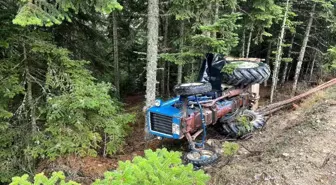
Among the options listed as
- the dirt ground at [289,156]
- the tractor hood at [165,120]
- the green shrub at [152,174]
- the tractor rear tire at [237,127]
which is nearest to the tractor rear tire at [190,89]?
the tractor hood at [165,120]

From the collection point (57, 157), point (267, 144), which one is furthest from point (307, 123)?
point (57, 157)

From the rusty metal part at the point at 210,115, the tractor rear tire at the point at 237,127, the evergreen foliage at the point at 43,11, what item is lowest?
the tractor rear tire at the point at 237,127

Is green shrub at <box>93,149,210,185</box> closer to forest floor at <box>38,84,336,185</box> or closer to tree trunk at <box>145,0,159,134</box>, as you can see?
forest floor at <box>38,84,336,185</box>

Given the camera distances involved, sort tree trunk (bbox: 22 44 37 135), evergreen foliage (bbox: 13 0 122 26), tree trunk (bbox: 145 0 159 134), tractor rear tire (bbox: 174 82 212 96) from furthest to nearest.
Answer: tree trunk (bbox: 145 0 159 134) → tree trunk (bbox: 22 44 37 135) → tractor rear tire (bbox: 174 82 212 96) → evergreen foliage (bbox: 13 0 122 26)

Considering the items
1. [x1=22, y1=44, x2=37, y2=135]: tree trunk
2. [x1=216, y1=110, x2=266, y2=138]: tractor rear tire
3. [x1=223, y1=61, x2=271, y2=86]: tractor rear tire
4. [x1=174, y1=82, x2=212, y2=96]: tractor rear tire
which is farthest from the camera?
[x1=223, y1=61, x2=271, y2=86]: tractor rear tire

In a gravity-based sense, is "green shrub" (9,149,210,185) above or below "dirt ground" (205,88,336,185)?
above

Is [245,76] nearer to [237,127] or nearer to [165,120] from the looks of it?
[237,127]

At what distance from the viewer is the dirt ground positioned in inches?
205

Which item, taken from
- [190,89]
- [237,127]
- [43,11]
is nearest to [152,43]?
[190,89]

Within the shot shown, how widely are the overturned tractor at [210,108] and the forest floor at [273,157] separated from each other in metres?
0.48

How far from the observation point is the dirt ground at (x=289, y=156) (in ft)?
17.0

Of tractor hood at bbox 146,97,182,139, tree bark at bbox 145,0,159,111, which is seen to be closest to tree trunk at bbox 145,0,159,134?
tree bark at bbox 145,0,159,111

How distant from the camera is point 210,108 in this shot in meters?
7.36

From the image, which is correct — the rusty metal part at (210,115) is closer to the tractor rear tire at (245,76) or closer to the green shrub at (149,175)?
the tractor rear tire at (245,76)
